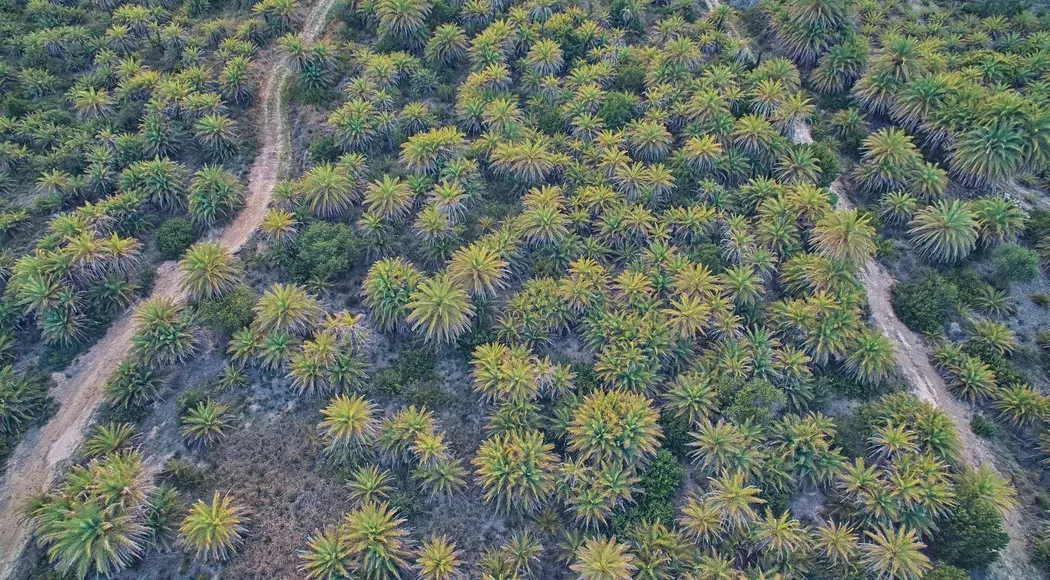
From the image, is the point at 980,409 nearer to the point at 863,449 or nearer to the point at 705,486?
the point at 863,449

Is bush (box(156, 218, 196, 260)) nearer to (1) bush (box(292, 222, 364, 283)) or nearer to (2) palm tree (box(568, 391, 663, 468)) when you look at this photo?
(1) bush (box(292, 222, 364, 283))

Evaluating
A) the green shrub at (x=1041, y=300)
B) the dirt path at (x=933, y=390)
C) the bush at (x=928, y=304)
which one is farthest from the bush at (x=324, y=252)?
the green shrub at (x=1041, y=300)

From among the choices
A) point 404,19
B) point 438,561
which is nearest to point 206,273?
point 438,561

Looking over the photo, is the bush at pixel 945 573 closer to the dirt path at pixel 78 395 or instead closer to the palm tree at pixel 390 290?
the palm tree at pixel 390 290

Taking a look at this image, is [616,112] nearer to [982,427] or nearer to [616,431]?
[616,431]

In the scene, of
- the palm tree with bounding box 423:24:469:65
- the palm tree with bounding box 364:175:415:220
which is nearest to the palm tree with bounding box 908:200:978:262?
the palm tree with bounding box 364:175:415:220

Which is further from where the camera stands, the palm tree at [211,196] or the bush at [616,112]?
the bush at [616,112]

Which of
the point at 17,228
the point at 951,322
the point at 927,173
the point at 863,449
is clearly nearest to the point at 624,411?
the point at 863,449
